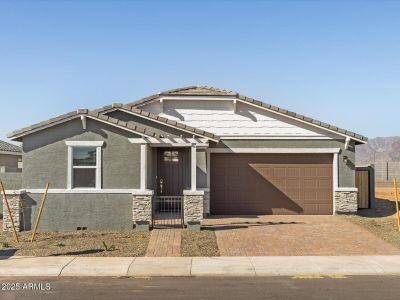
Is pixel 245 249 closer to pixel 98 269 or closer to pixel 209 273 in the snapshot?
pixel 209 273

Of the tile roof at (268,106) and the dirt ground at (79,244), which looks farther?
the tile roof at (268,106)

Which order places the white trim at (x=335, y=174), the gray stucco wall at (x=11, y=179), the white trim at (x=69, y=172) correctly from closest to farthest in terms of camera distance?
the white trim at (x=69, y=172) → the gray stucco wall at (x=11, y=179) → the white trim at (x=335, y=174)

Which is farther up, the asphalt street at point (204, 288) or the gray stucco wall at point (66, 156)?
the gray stucco wall at point (66, 156)

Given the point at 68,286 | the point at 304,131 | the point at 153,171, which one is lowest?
the point at 68,286

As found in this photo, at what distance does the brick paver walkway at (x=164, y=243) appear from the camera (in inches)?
529

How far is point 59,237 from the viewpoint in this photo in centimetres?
1552

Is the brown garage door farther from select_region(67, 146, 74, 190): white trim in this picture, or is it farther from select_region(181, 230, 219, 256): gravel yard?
select_region(67, 146, 74, 190): white trim

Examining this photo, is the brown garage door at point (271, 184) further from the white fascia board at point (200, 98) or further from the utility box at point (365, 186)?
the utility box at point (365, 186)

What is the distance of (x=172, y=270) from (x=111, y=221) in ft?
18.5

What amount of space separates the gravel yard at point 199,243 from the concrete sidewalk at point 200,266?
63 centimetres

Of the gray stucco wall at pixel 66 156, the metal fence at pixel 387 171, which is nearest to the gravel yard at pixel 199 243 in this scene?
the gray stucco wall at pixel 66 156

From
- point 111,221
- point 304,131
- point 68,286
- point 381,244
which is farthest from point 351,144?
point 68,286

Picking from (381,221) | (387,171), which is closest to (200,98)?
(381,221)

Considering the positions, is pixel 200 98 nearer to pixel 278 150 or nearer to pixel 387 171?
pixel 278 150
